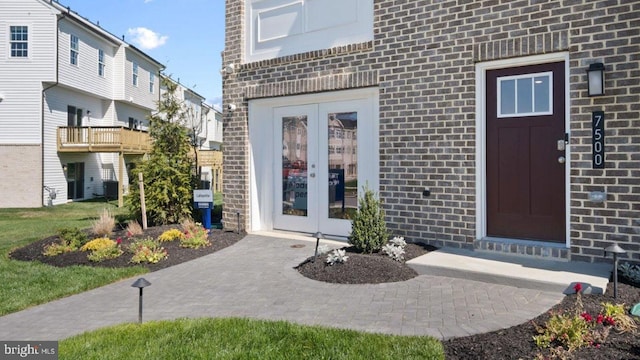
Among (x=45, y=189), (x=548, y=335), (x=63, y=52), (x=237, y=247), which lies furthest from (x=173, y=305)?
(x=63, y=52)

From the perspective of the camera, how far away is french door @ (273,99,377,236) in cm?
834

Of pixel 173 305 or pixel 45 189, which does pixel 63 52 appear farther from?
pixel 173 305

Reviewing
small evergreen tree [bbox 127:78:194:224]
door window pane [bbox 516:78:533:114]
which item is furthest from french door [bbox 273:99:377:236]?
door window pane [bbox 516:78:533:114]

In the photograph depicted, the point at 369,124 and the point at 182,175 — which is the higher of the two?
the point at 369,124

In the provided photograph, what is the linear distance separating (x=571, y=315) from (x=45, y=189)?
A: 73.3 ft

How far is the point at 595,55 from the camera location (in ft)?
18.8

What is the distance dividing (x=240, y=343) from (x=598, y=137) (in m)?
4.88

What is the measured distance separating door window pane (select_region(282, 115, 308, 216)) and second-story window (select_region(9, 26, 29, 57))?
58.3 ft

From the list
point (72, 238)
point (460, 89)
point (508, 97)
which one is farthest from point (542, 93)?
point (72, 238)

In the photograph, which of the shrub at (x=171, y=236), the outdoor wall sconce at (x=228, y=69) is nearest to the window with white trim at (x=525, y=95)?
the outdoor wall sconce at (x=228, y=69)

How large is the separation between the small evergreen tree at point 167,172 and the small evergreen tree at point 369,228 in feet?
16.9

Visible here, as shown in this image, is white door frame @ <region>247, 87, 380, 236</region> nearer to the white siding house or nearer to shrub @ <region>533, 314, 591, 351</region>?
shrub @ <region>533, 314, 591, 351</region>

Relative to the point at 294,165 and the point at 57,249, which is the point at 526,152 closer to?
the point at 294,165

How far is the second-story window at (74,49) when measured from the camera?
885 inches
